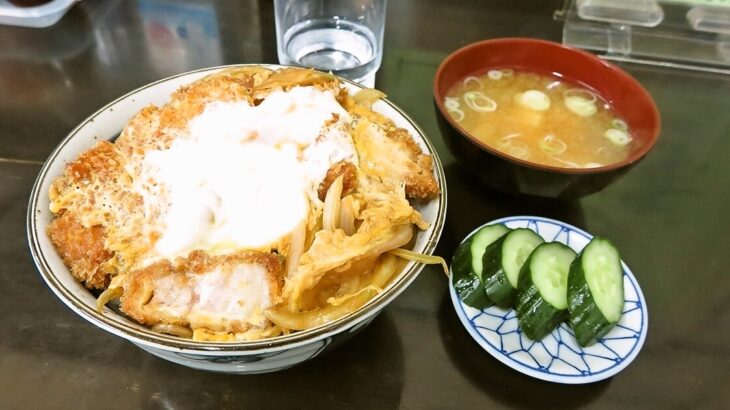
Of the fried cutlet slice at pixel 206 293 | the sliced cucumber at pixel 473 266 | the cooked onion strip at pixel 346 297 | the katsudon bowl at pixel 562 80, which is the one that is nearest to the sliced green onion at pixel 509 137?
the katsudon bowl at pixel 562 80

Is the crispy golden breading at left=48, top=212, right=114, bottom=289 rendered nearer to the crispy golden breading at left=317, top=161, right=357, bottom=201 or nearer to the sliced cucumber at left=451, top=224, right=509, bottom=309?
the crispy golden breading at left=317, top=161, right=357, bottom=201

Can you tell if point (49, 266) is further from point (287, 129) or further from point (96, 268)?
point (287, 129)

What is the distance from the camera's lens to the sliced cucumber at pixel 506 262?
1421mm

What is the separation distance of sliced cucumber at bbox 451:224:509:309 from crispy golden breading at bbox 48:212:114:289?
0.86 m

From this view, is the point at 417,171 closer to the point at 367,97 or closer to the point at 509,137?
the point at 367,97

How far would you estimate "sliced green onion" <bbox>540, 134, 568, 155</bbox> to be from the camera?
1.82 metres

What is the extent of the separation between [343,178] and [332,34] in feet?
4.08

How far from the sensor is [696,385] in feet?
4.77

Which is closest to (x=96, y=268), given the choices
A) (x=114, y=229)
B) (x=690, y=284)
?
(x=114, y=229)

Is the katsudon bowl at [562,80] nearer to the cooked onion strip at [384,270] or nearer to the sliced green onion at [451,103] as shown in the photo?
the sliced green onion at [451,103]

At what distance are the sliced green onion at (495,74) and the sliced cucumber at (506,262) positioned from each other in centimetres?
70

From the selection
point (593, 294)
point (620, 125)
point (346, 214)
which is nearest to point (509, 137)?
point (620, 125)

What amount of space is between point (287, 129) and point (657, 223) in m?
1.26

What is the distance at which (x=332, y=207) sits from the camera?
1270 millimetres
